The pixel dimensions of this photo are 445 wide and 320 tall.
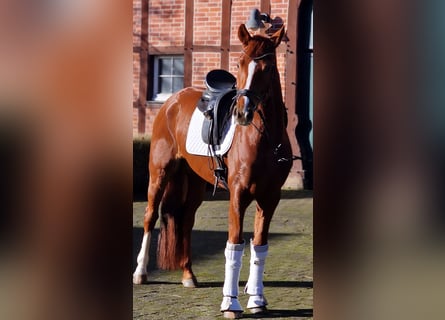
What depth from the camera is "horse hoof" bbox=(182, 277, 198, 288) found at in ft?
14.6

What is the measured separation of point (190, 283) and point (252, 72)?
5.84 feet

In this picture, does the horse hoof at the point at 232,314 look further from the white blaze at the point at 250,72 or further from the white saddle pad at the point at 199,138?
the white blaze at the point at 250,72

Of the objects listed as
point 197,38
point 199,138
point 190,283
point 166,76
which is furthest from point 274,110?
point 166,76


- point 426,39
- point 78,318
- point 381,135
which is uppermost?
point 426,39

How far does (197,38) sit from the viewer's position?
33.0ft

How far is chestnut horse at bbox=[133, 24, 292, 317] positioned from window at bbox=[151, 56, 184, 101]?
544cm

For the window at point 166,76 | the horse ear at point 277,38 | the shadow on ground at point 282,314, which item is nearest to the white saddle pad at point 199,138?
the horse ear at point 277,38

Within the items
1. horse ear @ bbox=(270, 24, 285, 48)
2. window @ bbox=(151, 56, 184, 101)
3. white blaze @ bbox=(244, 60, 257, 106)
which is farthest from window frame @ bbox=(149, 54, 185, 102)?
white blaze @ bbox=(244, 60, 257, 106)

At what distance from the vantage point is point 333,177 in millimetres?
843

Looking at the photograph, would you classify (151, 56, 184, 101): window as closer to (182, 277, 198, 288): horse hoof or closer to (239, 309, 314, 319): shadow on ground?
(182, 277, 198, 288): horse hoof

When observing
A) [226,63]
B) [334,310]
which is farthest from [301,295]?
[226,63]

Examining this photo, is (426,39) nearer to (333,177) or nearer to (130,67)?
(333,177)

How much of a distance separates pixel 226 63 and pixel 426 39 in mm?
9168

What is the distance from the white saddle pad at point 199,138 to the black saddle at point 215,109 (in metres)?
0.04
